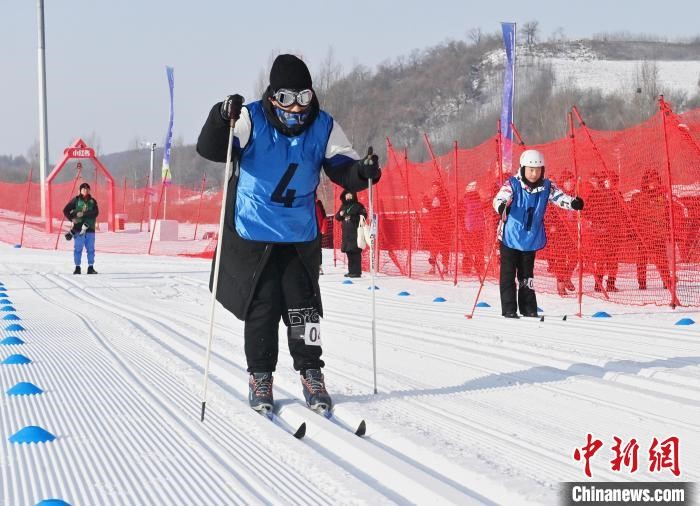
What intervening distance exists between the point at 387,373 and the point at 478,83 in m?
132

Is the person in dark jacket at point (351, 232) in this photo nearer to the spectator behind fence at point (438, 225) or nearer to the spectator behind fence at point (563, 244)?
the spectator behind fence at point (438, 225)

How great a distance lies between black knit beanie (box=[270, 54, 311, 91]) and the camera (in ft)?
12.6

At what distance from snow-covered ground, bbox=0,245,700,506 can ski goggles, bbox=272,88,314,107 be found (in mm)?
1446

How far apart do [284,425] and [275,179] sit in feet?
3.79

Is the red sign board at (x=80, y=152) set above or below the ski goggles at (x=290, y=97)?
above

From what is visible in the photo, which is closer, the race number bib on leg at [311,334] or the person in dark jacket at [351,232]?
the race number bib on leg at [311,334]

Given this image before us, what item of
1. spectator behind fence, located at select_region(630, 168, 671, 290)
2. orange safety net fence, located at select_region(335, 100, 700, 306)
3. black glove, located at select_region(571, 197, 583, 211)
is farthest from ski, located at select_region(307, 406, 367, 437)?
spectator behind fence, located at select_region(630, 168, 671, 290)

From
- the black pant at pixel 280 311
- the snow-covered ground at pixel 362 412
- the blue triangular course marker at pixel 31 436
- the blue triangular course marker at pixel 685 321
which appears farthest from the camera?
the blue triangular course marker at pixel 685 321

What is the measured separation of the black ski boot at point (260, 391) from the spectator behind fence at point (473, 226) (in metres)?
8.35

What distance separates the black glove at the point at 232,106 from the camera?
3.60 metres

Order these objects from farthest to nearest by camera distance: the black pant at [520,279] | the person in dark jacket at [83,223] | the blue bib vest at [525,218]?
the person in dark jacket at [83,223], the black pant at [520,279], the blue bib vest at [525,218]

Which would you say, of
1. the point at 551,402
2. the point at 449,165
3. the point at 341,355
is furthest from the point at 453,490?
the point at 449,165

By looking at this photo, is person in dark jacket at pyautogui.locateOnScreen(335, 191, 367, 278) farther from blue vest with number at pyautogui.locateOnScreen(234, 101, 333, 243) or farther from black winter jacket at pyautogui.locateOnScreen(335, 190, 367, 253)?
blue vest with number at pyautogui.locateOnScreen(234, 101, 333, 243)

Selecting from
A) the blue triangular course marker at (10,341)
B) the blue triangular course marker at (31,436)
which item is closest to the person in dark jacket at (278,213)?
the blue triangular course marker at (31,436)
